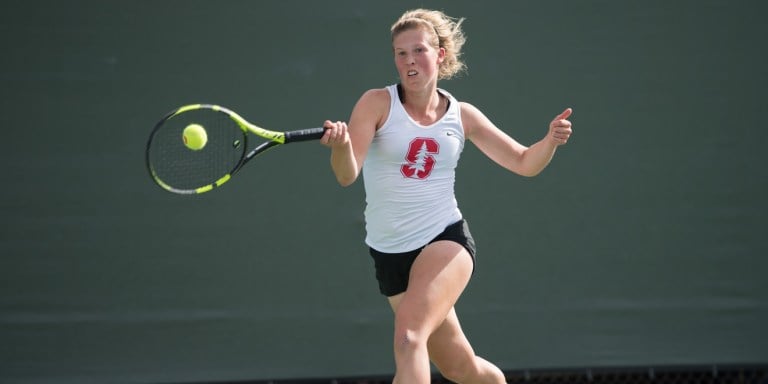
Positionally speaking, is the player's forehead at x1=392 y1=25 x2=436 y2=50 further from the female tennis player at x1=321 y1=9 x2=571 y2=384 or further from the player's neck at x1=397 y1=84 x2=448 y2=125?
the player's neck at x1=397 y1=84 x2=448 y2=125

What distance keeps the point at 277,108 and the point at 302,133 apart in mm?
1748

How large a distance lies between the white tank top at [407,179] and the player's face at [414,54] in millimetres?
114

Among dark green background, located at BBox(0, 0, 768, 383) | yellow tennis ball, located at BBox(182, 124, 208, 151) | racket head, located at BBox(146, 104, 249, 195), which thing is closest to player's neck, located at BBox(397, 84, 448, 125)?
racket head, located at BBox(146, 104, 249, 195)

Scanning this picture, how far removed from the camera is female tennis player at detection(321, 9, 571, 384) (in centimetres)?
343

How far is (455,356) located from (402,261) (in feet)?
1.38

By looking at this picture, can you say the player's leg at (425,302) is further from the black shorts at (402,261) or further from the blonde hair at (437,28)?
the blonde hair at (437,28)

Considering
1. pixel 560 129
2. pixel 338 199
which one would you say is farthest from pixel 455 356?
pixel 338 199

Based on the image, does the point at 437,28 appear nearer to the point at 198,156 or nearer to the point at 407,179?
the point at 407,179

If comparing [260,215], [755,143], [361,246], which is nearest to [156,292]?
[260,215]

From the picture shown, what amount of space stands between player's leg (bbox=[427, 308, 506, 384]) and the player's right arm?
0.68m

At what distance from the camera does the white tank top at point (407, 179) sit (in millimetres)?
3512

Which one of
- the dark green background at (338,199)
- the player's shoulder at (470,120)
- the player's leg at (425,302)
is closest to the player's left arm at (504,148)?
the player's shoulder at (470,120)

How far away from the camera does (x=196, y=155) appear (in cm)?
385

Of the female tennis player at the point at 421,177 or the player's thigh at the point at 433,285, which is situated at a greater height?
the female tennis player at the point at 421,177
